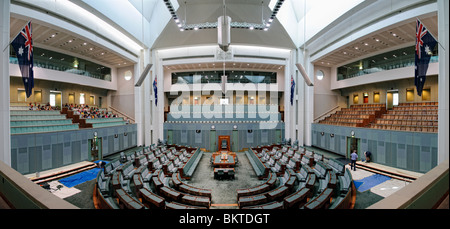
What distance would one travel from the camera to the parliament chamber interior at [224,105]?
650cm

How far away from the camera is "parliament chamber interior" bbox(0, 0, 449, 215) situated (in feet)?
21.3

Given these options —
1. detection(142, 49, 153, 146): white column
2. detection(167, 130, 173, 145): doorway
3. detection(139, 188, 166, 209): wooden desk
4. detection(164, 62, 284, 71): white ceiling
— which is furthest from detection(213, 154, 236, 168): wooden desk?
detection(164, 62, 284, 71): white ceiling

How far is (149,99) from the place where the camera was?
1758cm

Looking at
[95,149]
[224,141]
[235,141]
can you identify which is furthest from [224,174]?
[95,149]

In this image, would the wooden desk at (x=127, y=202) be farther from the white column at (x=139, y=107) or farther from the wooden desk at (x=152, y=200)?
the white column at (x=139, y=107)

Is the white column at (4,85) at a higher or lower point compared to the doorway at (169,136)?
higher

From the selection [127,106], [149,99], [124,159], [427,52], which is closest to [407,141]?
[427,52]

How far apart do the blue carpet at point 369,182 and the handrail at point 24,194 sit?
10242mm

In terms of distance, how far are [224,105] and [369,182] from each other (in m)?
13.7

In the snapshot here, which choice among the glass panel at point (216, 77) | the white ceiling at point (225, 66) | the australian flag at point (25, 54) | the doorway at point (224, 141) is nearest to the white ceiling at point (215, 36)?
the white ceiling at point (225, 66)

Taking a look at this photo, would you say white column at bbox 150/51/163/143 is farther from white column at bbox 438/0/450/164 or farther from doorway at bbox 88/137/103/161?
white column at bbox 438/0/450/164

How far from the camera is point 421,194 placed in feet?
7.28
